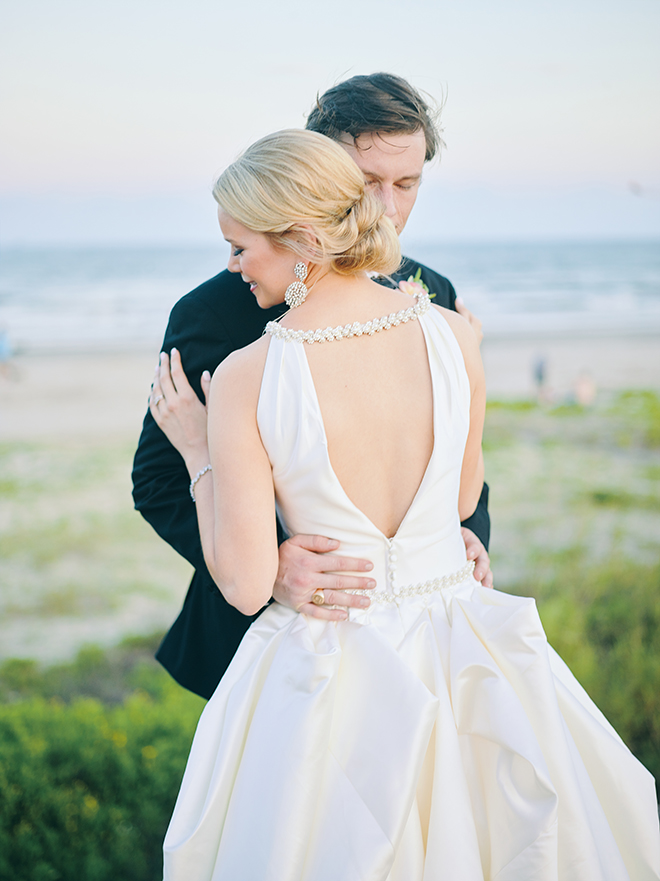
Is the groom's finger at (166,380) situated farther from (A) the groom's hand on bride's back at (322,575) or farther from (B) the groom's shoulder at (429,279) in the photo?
(B) the groom's shoulder at (429,279)

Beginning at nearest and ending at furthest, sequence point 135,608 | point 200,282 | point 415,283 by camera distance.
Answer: point 415,283, point 135,608, point 200,282

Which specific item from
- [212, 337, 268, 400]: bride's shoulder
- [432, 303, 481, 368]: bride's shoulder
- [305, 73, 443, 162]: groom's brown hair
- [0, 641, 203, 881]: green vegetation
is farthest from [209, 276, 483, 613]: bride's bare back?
[0, 641, 203, 881]: green vegetation

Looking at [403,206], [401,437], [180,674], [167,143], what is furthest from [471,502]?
[167,143]

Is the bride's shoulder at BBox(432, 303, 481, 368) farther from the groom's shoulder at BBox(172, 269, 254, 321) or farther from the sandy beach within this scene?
the sandy beach

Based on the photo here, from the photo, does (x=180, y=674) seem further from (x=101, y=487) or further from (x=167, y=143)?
(x=167, y=143)

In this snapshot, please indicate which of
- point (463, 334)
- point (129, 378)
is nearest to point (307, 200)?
point (463, 334)

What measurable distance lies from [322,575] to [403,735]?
0.37 m

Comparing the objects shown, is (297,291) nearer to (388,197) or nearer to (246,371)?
(246,371)

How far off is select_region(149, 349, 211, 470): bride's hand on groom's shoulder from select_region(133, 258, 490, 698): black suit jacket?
0.07 m

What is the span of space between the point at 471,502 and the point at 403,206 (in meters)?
0.86

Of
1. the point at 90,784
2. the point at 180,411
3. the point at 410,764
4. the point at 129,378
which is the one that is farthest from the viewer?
the point at 129,378

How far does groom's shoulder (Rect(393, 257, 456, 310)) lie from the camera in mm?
2238

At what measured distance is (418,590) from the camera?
1.63 metres

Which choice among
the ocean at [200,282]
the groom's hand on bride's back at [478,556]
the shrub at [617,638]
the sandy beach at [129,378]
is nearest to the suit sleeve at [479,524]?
the groom's hand on bride's back at [478,556]
